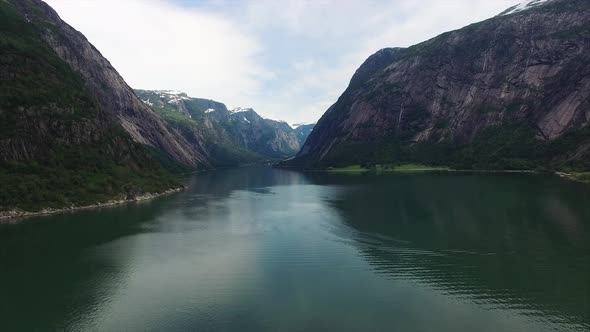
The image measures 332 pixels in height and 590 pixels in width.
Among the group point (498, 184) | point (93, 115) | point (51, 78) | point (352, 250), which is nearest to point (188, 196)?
point (93, 115)

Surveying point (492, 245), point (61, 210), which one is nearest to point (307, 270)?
point (492, 245)

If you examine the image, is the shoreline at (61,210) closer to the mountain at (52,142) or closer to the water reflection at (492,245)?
the mountain at (52,142)

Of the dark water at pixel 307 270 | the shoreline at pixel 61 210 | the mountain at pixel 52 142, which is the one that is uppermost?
the mountain at pixel 52 142

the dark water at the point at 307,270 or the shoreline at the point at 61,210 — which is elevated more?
the shoreline at the point at 61,210

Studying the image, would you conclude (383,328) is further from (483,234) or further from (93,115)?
(93,115)

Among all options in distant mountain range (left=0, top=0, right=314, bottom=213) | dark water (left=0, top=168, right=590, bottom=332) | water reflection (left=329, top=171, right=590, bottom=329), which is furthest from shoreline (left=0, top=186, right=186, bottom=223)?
water reflection (left=329, top=171, right=590, bottom=329)

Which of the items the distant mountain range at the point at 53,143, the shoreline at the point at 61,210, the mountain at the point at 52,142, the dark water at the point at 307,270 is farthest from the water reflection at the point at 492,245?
the mountain at the point at 52,142

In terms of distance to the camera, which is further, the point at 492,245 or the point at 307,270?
the point at 492,245

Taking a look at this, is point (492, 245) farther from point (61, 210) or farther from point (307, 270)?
point (61, 210)
